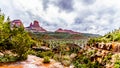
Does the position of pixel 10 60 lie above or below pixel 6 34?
below

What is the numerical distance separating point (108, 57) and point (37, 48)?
31558mm

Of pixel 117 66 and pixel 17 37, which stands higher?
pixel 17 37

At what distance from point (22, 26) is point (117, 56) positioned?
13.2 meters

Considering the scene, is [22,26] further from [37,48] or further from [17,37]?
Result: [37,48]

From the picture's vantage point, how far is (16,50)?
96.9ft

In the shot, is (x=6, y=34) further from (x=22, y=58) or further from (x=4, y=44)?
(x=22, y=58)

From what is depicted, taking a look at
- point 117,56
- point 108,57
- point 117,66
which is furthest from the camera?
point 108,57

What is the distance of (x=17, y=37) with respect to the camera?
28.8 m

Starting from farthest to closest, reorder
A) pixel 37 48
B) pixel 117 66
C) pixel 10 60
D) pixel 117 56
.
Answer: pixel 37 48 < pixel 10 60 < pixel 117 56 < pixel 117 66

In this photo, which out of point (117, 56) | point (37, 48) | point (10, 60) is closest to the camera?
point (117, 56)

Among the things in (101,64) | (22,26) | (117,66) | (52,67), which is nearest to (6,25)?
(22,26)

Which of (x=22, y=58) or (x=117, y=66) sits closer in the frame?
(x=117, y=66)

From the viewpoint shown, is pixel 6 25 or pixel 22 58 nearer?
pixel 6 25

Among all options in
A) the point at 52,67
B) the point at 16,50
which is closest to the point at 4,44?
the point at 16,50
